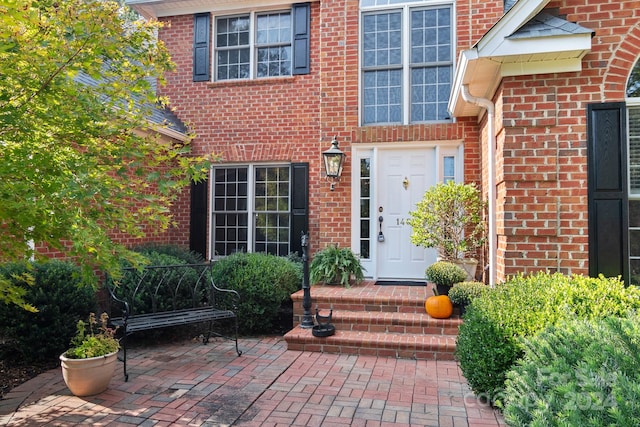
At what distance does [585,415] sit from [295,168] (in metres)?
6.54

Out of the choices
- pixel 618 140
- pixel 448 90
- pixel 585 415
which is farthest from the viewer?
pixel 448 90

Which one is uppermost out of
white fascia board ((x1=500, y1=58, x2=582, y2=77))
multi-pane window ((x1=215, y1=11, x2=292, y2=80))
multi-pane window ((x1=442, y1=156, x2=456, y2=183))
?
multi-pane window ((x1=215, y1=11, x2=292, y2=80))

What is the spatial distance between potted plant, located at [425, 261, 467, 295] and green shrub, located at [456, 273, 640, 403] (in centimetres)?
168

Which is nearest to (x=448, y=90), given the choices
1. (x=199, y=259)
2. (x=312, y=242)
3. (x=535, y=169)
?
(x=535, y=169)

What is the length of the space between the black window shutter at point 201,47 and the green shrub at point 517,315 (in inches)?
267

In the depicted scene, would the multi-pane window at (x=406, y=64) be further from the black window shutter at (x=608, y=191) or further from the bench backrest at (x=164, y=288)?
the bench backrest at (x=164, y=288)

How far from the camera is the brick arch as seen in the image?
441 cm

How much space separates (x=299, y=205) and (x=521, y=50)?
4469mm

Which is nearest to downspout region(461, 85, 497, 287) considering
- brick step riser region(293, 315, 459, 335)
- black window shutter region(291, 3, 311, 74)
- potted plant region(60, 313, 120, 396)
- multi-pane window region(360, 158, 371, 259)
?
brick step riser region(293, 315, 459, 335)

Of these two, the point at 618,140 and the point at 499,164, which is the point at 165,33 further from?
the point at 618,140

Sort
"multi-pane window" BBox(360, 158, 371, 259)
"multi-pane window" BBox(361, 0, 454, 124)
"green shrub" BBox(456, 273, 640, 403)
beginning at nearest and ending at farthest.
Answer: "green shrub" BBox(456, 273, 640, 403) < "multi-pane window" BBox(361, 0, 454, 124) < "multi-pane window" BBox(360, 158, 371, 259)

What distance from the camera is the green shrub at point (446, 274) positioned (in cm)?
534

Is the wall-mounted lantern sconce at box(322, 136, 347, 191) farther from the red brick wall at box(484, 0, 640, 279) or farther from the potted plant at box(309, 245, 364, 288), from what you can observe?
the red brick wall at box(484, 0, 640, 279)

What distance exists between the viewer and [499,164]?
15.9 ft
